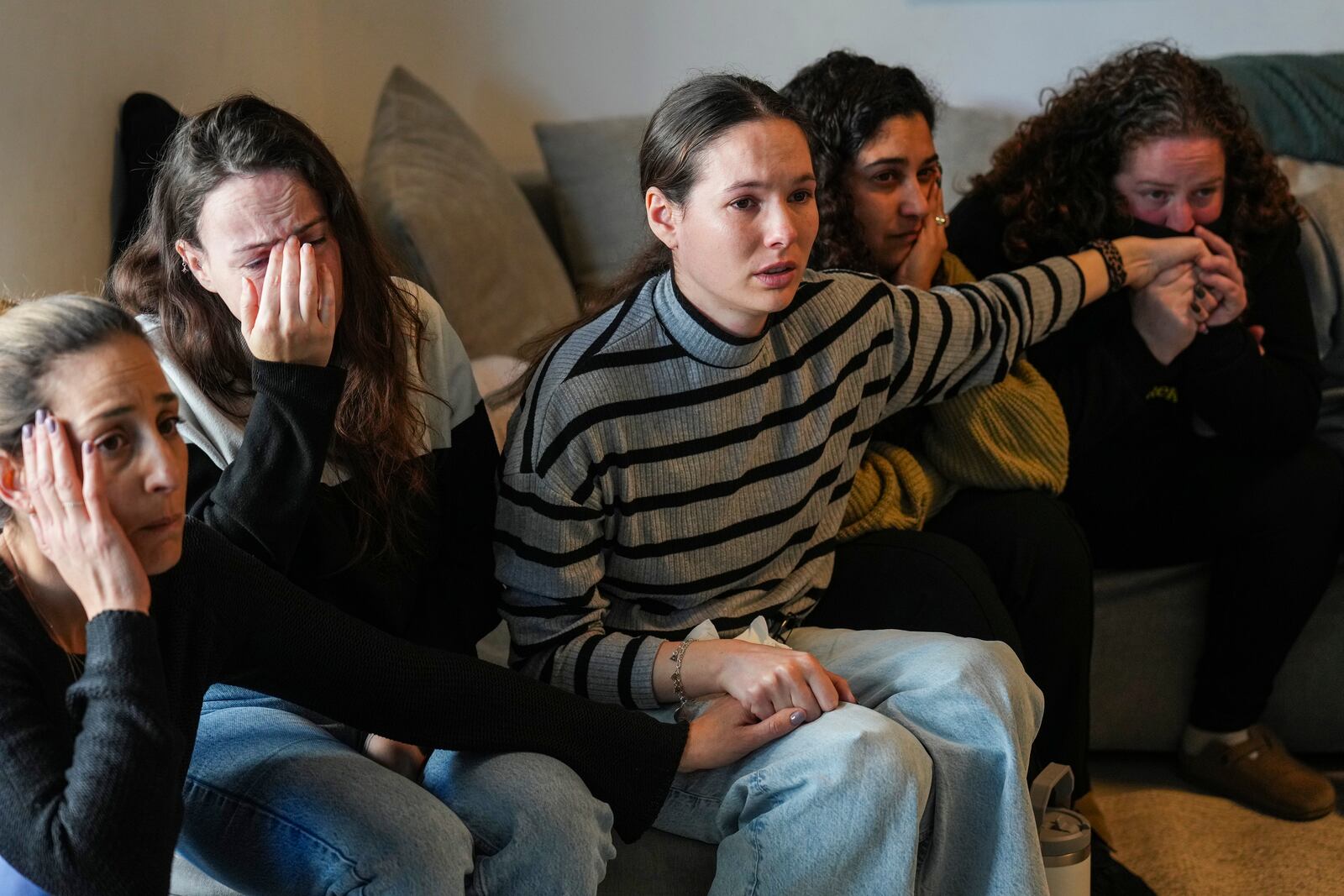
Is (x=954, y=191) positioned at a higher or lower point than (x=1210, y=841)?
higher

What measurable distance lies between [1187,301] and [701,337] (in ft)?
2.42

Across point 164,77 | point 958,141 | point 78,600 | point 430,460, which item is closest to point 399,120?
point 164,77

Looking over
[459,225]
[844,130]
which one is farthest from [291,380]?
[459,225]

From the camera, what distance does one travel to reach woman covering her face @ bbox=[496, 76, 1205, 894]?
1.31 metres

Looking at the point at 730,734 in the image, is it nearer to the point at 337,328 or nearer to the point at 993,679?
the point at 993,679

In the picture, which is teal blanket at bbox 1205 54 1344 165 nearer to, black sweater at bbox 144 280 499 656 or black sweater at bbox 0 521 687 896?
black sweater at bbox 144 280 499 656

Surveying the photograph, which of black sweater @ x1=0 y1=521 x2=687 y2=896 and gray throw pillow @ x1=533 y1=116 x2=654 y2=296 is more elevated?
gray throw pillow @ x1=533 y1=116 x2=654 y2=296

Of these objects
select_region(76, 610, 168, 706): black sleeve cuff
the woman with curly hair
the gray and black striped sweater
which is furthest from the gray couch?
select_region(76, 610, 168, 706): black sleeve cuff

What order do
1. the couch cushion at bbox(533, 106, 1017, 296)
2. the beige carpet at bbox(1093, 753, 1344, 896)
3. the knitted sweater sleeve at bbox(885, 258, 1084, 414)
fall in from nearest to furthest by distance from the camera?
the knitted sweater sleeve at bbox(885, 258, 1084, 414) < the beige carpet at bbox(1093, 753, 1344, 896) < the couch cushion at bbox(533, 106, 1017, 296)

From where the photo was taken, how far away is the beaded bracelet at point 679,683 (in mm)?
1420

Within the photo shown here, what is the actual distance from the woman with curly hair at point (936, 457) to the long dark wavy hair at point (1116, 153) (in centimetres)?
19

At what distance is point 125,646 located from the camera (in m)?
1.04

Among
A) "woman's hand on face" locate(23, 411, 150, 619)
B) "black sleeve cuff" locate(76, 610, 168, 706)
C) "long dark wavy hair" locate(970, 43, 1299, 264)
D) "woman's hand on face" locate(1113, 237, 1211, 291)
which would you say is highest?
"long dark wavy hair" locate(970, 43, 1299, 264)

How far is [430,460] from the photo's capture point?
1501 mm
